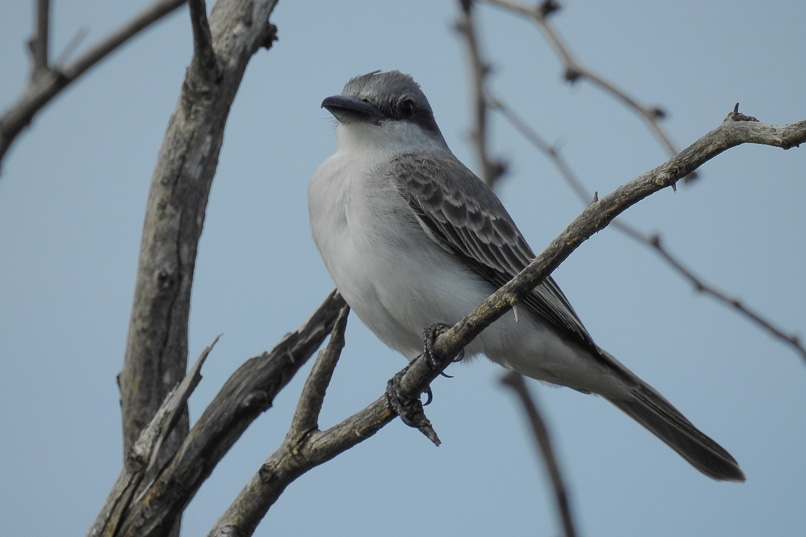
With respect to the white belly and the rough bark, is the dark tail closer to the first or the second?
the white belly

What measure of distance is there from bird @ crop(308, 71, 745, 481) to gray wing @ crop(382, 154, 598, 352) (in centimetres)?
1

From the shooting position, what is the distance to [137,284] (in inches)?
256

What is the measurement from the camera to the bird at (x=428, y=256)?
6133 millimetres

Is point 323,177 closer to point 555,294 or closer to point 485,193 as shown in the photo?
point 485,193

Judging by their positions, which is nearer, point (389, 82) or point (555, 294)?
point (555, 294)

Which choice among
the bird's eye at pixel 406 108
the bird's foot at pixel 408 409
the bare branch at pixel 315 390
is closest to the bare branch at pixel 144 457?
the bare branch at pixel 315 390

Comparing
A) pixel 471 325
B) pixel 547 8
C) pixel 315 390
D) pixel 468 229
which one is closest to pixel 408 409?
pixel 315 390

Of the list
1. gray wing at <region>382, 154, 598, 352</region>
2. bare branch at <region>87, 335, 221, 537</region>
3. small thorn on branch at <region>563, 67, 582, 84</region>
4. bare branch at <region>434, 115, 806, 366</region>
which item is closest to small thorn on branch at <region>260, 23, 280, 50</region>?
gray wing at <region>382, 154, 598, 352</region>

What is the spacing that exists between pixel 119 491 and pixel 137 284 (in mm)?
1521

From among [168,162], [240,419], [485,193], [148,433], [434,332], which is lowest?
[148,433]

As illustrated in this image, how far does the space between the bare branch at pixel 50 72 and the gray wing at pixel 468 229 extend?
232cm

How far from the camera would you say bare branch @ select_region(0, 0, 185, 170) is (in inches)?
263

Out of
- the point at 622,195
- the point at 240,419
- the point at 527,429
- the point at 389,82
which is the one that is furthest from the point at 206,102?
the point at 622,195

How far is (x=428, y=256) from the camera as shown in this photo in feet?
20.6
